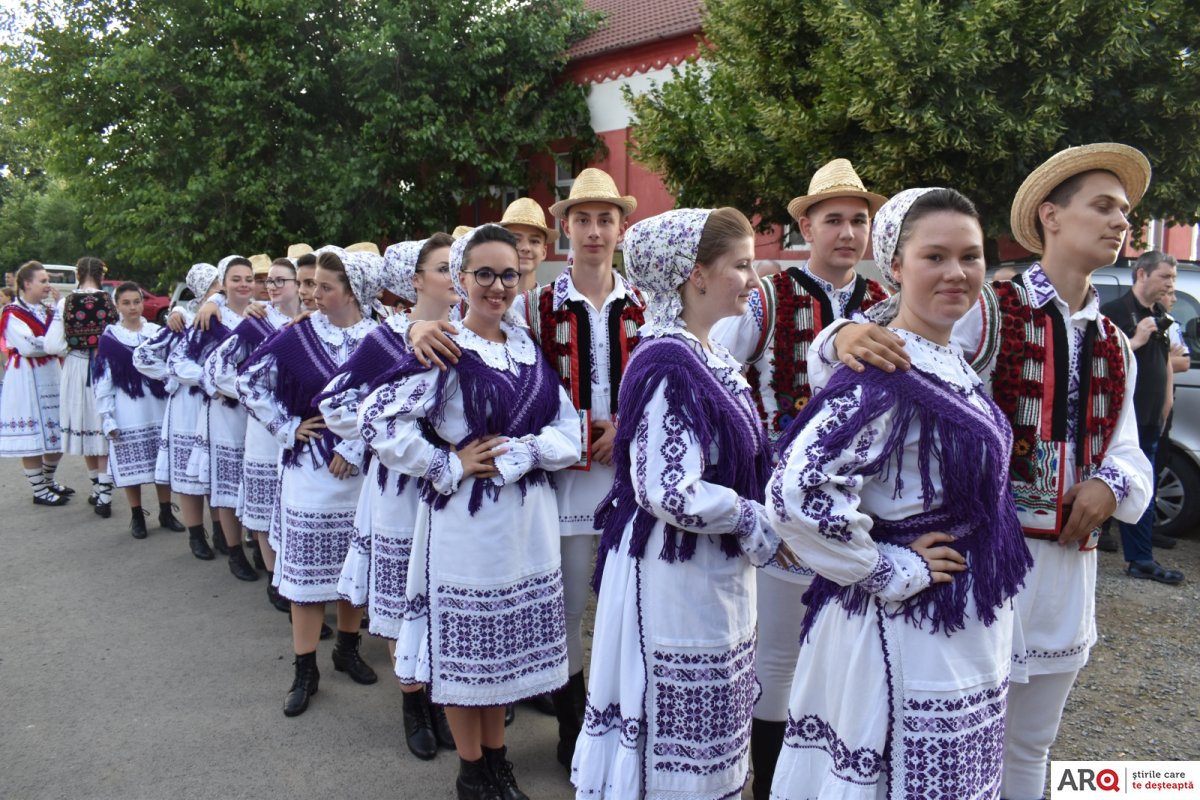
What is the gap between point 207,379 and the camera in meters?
5.87

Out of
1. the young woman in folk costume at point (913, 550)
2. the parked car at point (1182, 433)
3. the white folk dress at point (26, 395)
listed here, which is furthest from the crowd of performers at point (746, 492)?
the white folk dress at point (26, 395)

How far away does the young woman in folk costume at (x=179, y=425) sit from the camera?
21.7ft

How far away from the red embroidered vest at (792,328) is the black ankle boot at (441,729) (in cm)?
206

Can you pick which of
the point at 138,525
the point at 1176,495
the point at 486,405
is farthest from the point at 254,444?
the point at 1176,495

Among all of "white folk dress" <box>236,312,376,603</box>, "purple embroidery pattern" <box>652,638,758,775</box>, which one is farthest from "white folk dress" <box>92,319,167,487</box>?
"purple embroidery pattern" <box>652,638,758,775</box>

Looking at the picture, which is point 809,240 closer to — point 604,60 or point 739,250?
point 739,250

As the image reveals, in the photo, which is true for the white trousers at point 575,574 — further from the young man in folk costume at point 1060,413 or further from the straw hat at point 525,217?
the straw hat at point 525,217

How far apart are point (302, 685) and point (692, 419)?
2861 mm

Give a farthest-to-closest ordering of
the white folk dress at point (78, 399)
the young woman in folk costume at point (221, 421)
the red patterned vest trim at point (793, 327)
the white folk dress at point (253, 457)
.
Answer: the white folk dress at point (78, 399), the young woman in folk costume at point (221, 421), the white folk dress at point (253, 457), the red patterned vest trim at point (793, 327)

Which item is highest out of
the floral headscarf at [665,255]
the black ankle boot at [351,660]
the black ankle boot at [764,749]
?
the floral headscarf at [665,255]

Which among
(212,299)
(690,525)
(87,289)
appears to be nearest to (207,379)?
(212,299)

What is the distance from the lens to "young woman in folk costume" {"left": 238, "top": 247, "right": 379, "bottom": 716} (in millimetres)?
4254

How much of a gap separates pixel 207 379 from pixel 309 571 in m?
2.27

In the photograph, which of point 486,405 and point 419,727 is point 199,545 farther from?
point 486,405
